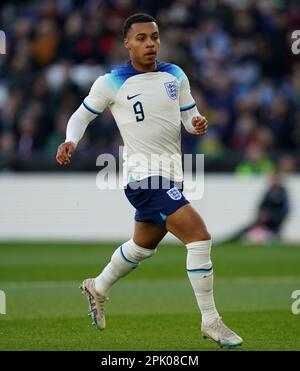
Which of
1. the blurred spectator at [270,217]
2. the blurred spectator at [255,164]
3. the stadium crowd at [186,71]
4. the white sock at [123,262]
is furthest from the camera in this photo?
the stadium crowd at [186,71]

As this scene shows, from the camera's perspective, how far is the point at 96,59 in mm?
23594

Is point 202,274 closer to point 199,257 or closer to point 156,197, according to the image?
point 199,257

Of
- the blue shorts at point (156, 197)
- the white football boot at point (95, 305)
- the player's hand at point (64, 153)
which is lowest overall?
the white football boot at point (95, 305)

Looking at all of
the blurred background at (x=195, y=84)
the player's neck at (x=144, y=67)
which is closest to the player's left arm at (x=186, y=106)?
the player's neck at (x=144, y=67)

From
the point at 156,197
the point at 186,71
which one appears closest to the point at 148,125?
the point at 156,197

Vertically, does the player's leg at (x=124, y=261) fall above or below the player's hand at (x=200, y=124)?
below

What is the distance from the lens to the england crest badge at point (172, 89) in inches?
361

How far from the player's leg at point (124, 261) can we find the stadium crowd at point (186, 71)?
12.1 m

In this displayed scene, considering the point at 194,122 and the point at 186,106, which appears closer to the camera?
the point at 194,122

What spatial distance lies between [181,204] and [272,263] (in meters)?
8.46

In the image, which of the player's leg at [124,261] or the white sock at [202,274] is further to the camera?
the player's leg at [124,261]

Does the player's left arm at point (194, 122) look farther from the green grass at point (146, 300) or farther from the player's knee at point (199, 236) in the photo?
the green grass at point (146, 300)

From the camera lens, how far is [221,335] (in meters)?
8.60

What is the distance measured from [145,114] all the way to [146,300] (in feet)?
12.7
